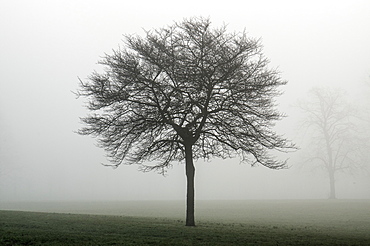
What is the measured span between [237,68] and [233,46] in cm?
154

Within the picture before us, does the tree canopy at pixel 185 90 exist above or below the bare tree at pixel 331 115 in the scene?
below

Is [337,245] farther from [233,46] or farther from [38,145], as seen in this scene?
[38,145]

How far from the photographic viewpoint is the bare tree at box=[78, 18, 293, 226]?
71.5 ft

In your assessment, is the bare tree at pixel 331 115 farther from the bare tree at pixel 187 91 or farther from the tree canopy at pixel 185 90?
the bare tree at pixel 187 91

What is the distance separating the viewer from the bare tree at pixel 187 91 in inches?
858

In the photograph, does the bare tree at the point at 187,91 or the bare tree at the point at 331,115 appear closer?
the bare tree at the point at 187,91

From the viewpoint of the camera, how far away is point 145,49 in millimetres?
22219

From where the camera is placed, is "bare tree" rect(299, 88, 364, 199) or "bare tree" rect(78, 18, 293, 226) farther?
"bare tree" rect(299, 88, 364, 199)

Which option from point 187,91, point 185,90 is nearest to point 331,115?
point 187,91

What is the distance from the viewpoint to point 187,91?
73.7 feet

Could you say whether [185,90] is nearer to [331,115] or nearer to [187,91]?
[187,91]

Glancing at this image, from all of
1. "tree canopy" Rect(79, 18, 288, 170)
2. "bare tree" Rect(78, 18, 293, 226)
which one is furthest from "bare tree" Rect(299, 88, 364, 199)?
"bare tree" Rect(78, 18, 293, 226)

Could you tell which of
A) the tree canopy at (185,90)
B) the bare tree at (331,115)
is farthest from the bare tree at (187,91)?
the bare tree at (331,115)

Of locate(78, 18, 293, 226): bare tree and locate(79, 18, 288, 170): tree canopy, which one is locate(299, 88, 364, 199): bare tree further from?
locate(78, 18, 293, 226): bare tree
